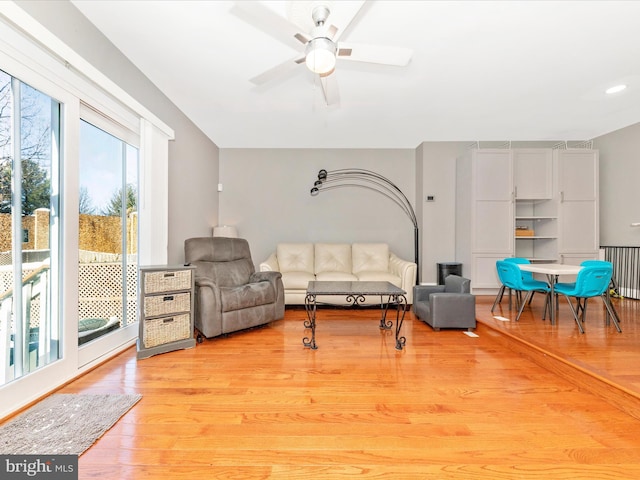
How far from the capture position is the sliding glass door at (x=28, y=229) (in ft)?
5.49

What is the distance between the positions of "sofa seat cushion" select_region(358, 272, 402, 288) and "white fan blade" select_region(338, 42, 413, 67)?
2841 millimetres

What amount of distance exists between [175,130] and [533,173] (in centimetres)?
512

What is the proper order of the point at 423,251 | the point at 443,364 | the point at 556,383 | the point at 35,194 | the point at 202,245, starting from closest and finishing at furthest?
the point at 35,194 → the point at 556,383 → the point at 443,364 → the point at 202,245 → the point at 423,251

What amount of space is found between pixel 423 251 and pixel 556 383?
293 cm

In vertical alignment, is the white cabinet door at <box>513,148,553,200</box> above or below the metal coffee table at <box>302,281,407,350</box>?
above

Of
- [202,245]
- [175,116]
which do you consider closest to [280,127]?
[175,116]

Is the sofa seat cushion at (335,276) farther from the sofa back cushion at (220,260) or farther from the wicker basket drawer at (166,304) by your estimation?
the wicker basket drawer at (166,304)

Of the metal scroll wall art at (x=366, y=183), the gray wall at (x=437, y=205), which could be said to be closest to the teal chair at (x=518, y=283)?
the gray wall at (x=437, y=205)

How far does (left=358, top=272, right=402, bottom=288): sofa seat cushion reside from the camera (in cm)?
416

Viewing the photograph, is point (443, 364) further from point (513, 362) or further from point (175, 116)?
point (175, 116)

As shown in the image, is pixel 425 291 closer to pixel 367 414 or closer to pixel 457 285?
pixel 457 285

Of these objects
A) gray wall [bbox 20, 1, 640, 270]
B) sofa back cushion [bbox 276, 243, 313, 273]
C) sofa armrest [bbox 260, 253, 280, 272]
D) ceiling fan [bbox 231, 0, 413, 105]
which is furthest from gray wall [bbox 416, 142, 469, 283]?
ceiling fan [bbox 231, 0, 413, 105]

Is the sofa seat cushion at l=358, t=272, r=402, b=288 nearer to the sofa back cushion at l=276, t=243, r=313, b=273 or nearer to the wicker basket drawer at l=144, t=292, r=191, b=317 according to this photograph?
the sofa back cushion at l=276, t=243, r=313, b=273

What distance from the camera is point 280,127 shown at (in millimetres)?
4199
